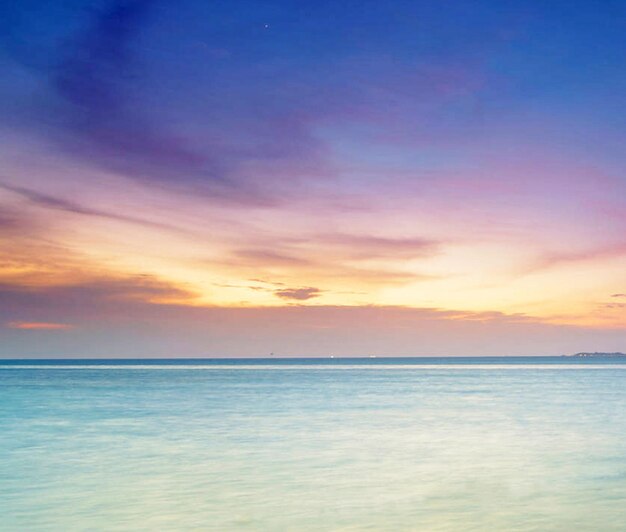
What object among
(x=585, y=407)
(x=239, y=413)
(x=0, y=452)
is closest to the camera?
(x=0, y=452)

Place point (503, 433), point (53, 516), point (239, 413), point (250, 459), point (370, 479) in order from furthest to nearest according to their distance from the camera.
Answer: point (239, 413) → point (503, 433) → point (250, 459) → point (370, 479) → point (53, 516)

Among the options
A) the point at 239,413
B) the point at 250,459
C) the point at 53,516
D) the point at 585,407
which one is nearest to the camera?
the point at 53,516

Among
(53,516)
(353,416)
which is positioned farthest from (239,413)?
(53,516)

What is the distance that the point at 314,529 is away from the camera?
13.2 m

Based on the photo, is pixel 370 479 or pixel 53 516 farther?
pixel 370 479

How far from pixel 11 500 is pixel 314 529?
7400 millimetres

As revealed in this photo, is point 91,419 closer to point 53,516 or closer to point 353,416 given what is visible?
point 353,416

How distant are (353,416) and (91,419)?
41.5ft

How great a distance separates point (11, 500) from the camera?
15867mm

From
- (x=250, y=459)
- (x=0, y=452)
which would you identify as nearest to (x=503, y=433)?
(x=250, y=459)

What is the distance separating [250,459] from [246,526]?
25.7 feet

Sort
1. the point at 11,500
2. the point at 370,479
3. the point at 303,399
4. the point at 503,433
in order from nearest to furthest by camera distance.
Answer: the point at 11,500
the point at 370,479
the point at 503,433
the point at 303,399

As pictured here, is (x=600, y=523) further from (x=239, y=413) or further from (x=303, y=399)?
(x=303, y=399)

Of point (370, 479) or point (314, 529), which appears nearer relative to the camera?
point (314, 529)
